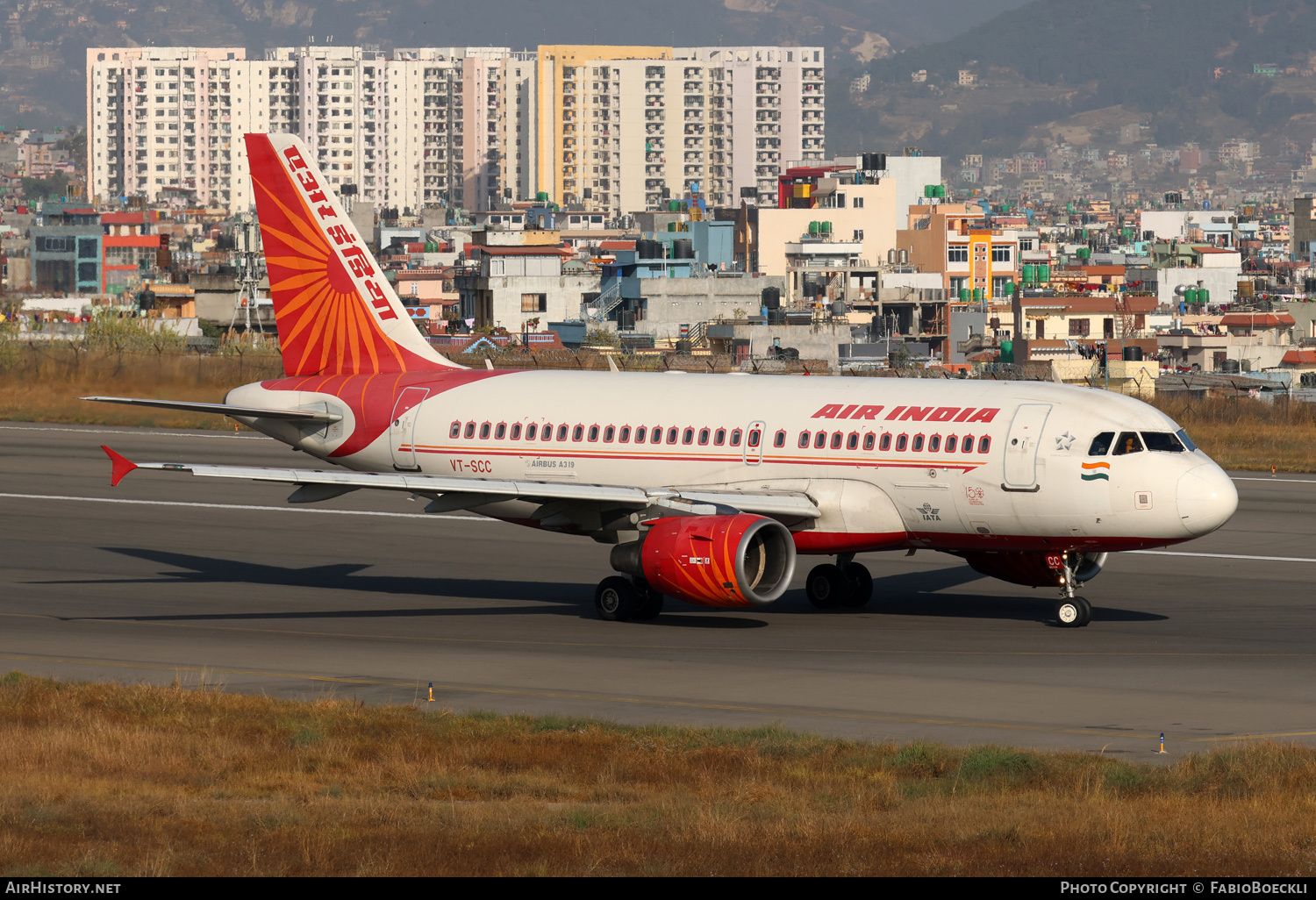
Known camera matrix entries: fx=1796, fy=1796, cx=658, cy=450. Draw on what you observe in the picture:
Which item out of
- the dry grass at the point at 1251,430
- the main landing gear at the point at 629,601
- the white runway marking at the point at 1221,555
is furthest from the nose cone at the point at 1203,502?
the dry grass at the point at 1251,430

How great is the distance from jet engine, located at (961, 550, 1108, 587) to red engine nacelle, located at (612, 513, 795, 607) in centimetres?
447

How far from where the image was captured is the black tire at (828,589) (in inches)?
1480

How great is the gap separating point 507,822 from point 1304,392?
84.4 metres

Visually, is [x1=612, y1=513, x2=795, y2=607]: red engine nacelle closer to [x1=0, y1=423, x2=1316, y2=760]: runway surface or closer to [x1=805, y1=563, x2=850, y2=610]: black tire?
[x1=0, y1=423, x2=1316, y2=760]: runway surface

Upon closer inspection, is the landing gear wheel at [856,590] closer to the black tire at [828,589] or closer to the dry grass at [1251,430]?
the black tire at [828,589]

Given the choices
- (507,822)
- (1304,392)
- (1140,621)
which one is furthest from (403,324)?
(1304,392)

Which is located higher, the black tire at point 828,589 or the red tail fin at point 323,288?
the red tail fin at point 323,288

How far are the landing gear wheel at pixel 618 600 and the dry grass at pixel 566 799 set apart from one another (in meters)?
10.5

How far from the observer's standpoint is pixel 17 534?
47969 millimetres

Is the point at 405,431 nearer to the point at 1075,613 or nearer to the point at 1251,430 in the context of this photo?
the point at 1075,613

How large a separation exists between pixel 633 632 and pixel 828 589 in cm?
524

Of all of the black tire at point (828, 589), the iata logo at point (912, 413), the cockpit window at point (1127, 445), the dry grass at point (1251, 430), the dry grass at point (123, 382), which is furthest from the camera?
the dry grass at point (123, 382)

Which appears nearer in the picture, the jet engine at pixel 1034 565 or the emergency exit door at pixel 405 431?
the jet engine at pixel 1034 565

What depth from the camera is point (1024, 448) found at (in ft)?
111
